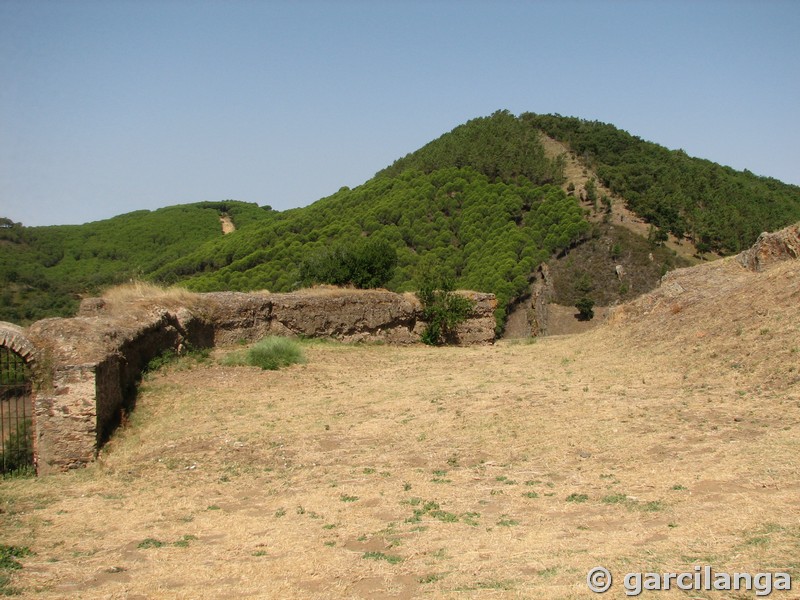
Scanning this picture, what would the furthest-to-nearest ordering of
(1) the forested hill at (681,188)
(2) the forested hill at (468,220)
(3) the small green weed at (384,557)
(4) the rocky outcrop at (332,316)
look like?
1. (1) the forested hill at (681,188)
2. (2) the forested hill at (468,220)
3. (4) the rocky outcrop at (332,316)
4. (3) the small green weed at (384,557)

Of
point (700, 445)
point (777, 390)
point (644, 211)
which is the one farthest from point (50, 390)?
point (644, 211)

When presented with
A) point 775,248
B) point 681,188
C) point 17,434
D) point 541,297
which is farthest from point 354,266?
point 681,188

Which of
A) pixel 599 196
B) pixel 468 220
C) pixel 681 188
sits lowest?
pixel 468 220

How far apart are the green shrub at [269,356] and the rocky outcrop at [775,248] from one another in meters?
8.95

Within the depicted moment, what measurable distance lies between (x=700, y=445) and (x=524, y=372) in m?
5.28

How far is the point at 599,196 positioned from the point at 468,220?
27.9ft

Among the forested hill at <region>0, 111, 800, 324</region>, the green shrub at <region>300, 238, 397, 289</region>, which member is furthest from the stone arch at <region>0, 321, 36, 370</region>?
the forested hill at <region>0, 111, 800, 324</region>

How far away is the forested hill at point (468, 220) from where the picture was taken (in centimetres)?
3806

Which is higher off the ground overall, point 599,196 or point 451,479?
point 599,196

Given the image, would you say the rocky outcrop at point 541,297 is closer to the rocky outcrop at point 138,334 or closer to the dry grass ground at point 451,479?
the rocky outcrop at point 138,334

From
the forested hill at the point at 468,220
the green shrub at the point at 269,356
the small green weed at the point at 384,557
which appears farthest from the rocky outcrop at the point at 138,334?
the forested hill at the point at 468,220

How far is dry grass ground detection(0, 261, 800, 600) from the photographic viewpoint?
14.9ft

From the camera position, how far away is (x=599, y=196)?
43.7 meters

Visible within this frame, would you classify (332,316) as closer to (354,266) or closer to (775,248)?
(354,266)
